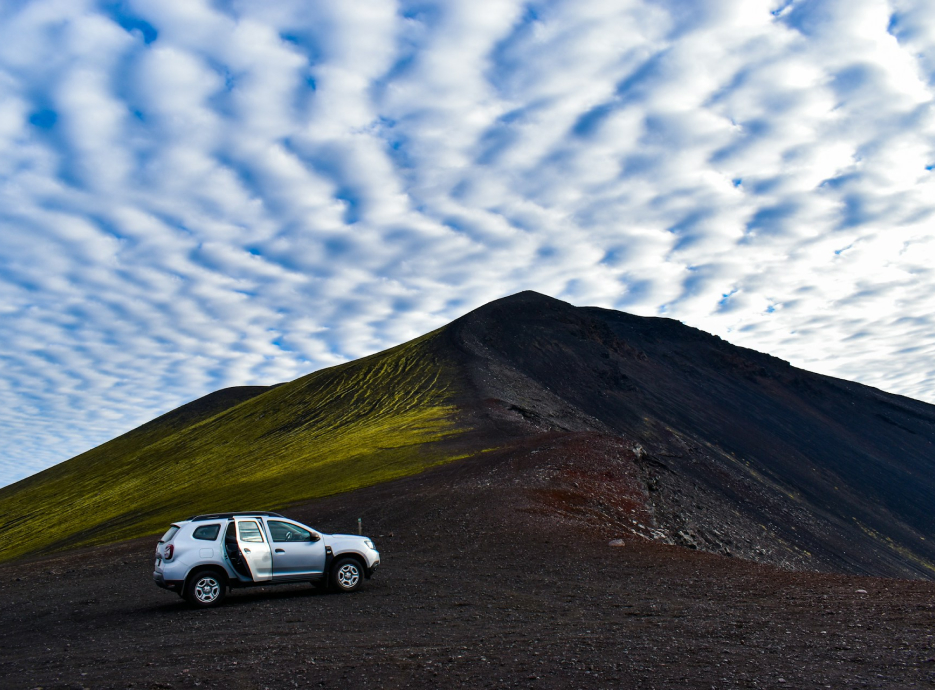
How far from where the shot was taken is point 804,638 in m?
10.3

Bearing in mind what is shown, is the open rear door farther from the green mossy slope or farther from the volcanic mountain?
the green mossy slope

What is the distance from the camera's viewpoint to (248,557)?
50.9 feet

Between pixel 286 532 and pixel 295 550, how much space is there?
49cm

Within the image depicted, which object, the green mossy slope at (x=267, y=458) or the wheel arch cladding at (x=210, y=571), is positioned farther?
the green mossy slope at (x=267, y=458)

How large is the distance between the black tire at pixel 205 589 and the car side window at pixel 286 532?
150 cm

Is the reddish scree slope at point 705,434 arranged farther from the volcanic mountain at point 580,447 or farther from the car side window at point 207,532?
the car side window at point 207,532

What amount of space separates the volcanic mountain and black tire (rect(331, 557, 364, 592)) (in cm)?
1086

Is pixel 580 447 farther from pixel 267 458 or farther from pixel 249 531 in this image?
pixel 267 458

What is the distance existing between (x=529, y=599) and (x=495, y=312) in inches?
3356

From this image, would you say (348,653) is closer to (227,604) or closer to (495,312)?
(227,604)

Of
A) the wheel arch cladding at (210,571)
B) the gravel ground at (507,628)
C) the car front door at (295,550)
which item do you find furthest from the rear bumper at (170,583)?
the car front door at (295,550)

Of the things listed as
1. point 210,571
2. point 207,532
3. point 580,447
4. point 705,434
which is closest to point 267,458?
point 580,447

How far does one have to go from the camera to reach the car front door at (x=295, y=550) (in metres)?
15.9

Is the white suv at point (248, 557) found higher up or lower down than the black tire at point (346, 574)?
higher up
